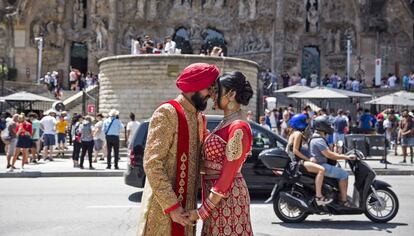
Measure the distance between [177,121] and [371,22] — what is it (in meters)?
38.2

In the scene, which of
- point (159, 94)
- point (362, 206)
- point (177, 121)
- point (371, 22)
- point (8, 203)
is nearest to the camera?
point (177, 121)

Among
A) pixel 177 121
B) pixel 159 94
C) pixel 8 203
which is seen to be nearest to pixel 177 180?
pixel 177 121

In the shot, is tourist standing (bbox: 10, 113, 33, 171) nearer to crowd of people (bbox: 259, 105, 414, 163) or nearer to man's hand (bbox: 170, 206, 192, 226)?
crowd of people (bbox: 259, 105, 414, 163)

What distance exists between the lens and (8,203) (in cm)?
988

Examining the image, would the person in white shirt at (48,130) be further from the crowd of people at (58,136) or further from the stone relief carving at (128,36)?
the stone relief carving at (128,36)

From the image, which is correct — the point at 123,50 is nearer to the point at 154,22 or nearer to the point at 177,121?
the point at 154,22

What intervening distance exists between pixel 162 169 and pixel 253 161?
21.9ft

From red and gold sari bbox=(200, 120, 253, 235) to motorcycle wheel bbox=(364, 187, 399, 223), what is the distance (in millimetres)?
4832

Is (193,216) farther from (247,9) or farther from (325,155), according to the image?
(247,9)

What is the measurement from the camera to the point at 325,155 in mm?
7852

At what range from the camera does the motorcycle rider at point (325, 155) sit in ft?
25.8

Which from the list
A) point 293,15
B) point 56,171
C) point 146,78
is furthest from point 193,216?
point 293,15

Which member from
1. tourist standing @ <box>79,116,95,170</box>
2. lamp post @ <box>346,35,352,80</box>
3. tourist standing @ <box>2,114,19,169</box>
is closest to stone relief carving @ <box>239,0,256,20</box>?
lamp post @ <box>346,35,352,80</box>

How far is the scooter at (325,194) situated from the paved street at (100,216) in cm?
20
